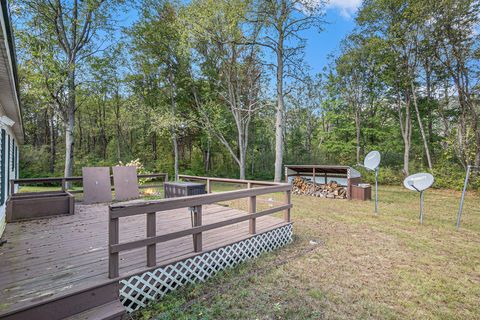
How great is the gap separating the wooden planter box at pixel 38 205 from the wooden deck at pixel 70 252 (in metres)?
0.29

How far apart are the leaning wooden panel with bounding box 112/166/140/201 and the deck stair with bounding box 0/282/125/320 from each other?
628 centimetres

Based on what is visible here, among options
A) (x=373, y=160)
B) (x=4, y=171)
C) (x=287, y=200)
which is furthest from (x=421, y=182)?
(x=4, y=171)

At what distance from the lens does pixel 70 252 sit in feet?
11.2

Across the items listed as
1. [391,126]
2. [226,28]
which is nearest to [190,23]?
[226,28]

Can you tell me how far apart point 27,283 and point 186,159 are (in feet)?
56.6

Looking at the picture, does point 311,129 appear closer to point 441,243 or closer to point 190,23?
point 190,23

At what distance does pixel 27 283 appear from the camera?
8.18 feet

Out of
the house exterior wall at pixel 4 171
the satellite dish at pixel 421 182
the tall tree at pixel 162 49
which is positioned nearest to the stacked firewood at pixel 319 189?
Result: the satellite dish at pixel 421 182

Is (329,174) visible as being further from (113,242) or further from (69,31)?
(69,31)

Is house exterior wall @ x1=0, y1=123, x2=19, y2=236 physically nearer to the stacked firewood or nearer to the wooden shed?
the wooden shed

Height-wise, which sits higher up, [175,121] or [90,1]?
[90,1]

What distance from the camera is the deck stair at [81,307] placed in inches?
79.9

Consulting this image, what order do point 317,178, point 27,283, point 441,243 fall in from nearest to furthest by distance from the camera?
1. point 27,283
2. point 441,243
3. point 317,178

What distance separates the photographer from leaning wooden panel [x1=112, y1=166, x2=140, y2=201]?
8.13 metres
